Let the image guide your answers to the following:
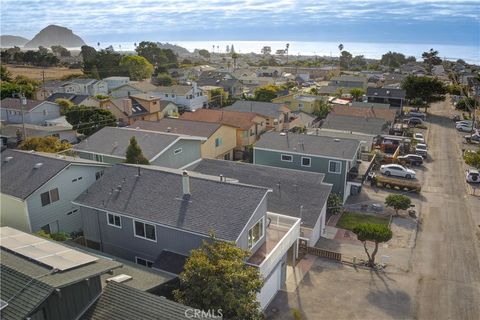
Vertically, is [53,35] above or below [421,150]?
above

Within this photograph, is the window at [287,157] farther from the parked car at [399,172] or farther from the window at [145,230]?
the window at [145,230]

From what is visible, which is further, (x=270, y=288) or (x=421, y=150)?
(x=421, y=150)

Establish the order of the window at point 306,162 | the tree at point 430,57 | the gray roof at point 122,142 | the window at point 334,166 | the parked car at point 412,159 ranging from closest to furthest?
the gray roof at point 122,142 < the window at point 334,166 < the window at point 306,162 < the parked car at point 412,159 < the tree at point 430,57

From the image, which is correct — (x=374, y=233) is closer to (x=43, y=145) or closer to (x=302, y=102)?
(x=43, y=145)

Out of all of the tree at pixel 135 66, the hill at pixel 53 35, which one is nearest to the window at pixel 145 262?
the hill at pixel 53 35

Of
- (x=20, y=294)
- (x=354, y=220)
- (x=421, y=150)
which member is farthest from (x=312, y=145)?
(x=20, y=294)

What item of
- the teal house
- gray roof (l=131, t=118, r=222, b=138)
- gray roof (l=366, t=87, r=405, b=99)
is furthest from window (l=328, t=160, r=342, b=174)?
gray roof (l=366, t=87, r=405, b=99)

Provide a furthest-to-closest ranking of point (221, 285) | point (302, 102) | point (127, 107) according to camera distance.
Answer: point (302, 102), point (127, 107), point (221, 285)
